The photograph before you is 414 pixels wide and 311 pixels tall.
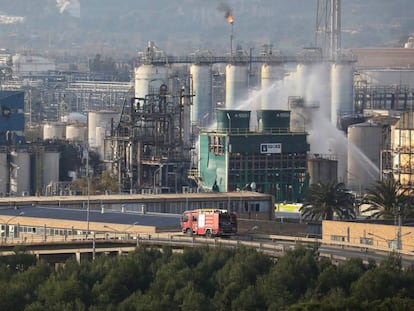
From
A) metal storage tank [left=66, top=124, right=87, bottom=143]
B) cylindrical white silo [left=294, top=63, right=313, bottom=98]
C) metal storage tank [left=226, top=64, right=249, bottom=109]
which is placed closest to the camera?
metal storage tank [left=66, top=124, right=87, bottom=143]

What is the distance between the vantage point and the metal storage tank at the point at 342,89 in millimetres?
111375

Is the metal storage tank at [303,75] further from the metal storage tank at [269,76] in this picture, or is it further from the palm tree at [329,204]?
the palm tree at [329,204]

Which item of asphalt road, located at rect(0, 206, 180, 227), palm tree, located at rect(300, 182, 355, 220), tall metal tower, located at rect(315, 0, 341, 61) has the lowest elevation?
asphalt road, located at rect(0, 206, 180, 227)

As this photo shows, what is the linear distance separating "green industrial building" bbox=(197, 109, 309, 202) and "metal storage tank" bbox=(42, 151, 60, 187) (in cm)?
850

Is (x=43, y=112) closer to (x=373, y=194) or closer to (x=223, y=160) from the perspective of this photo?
(x=223, y=160)

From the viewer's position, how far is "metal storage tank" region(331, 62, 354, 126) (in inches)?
4385

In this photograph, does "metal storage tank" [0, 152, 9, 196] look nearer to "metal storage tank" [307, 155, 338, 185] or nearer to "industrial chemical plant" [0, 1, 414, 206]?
"industrial chemical plant" [0, 1, 414, 206]

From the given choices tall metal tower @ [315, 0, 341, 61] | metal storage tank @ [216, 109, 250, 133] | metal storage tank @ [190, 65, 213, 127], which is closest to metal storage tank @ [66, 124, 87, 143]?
metal storage tank @ [190, 65, 213, 127]

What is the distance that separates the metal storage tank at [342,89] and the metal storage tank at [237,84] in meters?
4.73

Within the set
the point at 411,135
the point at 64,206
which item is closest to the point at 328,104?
the point at 411,135

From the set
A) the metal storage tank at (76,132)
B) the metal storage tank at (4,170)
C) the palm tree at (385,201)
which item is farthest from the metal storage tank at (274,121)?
the metal storage tank at (76,132)

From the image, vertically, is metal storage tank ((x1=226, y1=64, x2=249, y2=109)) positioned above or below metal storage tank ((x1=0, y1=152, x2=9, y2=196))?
above

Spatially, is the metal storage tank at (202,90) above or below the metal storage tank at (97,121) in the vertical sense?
above

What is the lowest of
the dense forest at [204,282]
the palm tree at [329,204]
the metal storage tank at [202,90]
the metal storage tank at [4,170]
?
the dense forest at [204,282]
